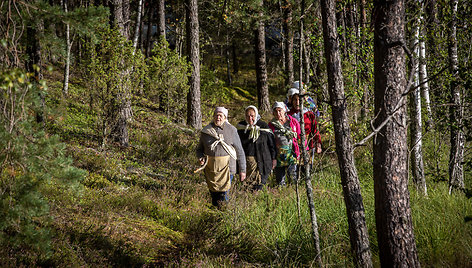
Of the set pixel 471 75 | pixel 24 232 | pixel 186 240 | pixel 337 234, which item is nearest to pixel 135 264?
pixel 186 240

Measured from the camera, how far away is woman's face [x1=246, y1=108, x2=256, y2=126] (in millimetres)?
6441

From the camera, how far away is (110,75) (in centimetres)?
748

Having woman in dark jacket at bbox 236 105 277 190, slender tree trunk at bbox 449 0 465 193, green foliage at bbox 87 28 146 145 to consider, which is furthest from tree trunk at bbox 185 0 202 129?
slender tree trunk at bbox 449 0 465 193

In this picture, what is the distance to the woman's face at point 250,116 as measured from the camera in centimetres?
644

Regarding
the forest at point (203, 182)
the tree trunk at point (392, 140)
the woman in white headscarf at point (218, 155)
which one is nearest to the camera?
the forest at point (203, 182)

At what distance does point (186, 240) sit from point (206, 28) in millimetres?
22714

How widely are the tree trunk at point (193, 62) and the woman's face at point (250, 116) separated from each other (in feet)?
18.2

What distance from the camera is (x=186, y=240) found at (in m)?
4.54

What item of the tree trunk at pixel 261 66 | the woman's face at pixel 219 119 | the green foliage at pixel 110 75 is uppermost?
the tree trunk at pixel 261 66

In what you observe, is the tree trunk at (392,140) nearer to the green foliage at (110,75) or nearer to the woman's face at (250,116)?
the woman's face at (250,116)

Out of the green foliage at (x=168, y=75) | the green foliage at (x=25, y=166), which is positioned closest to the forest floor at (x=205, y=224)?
the green foliage at (x=25, y=166)

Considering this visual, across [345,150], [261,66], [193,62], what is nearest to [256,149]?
[345,150]

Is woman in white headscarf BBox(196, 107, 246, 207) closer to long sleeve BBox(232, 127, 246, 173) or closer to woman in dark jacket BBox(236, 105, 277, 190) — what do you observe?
long sleeve BBox(232, 127, 246, 173)

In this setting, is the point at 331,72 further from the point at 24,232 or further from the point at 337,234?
the point at 24,232
